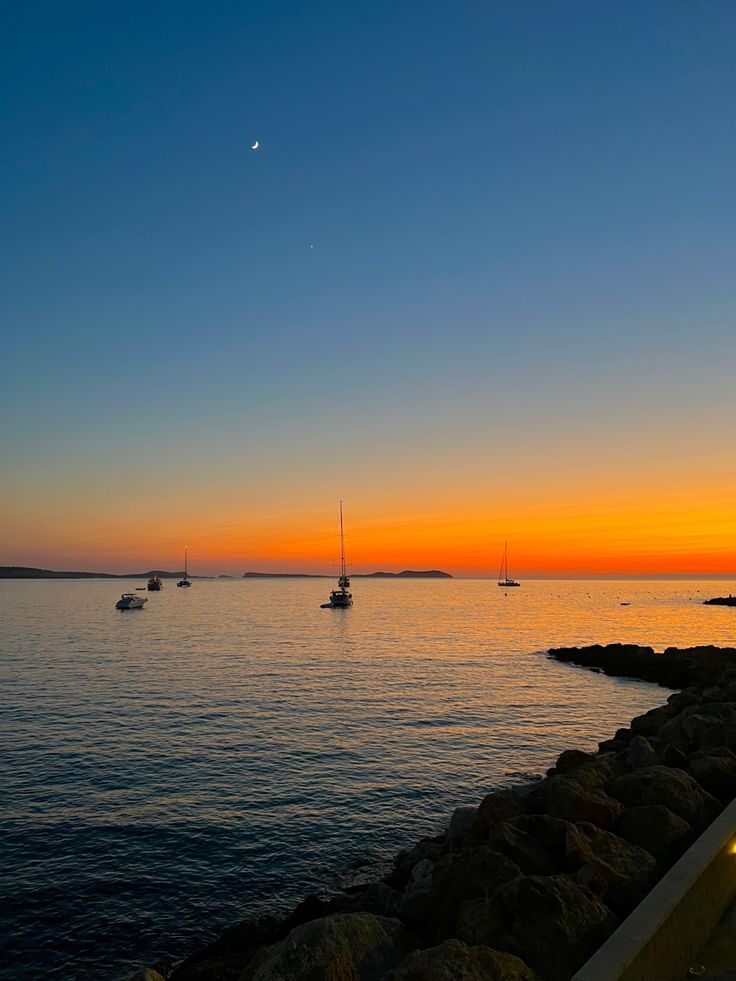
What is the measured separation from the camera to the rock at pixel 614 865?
7.71 metres

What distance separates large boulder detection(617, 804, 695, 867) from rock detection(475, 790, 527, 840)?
7.44 ft

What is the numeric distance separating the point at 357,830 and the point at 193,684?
84.1ft

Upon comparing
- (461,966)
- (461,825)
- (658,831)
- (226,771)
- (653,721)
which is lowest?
(226,771)

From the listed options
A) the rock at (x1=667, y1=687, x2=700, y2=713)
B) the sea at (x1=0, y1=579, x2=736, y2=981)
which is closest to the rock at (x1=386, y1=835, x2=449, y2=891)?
the sea at (x1=0, y1=579, x2=736, y2=981)

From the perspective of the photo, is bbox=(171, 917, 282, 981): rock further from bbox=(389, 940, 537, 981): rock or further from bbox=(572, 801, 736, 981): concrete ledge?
bbox=(572, 801, 736, 981): concrete ledge

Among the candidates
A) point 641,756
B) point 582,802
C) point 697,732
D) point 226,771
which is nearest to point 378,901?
point 582,802

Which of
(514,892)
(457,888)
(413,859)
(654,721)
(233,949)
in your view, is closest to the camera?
(514,892)

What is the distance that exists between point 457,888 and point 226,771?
14.6 metres

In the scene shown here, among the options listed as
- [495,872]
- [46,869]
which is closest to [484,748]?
[46,869]

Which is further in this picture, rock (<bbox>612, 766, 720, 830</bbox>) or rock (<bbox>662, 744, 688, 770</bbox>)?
rock (<bbox>662, 744, 688, 770</bbox>)

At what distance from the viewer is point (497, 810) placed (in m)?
11.8

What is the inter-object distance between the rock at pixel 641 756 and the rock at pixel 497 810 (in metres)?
3.75

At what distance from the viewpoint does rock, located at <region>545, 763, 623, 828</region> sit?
33.5 ft

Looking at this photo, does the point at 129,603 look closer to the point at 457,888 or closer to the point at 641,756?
the point at 641,756
